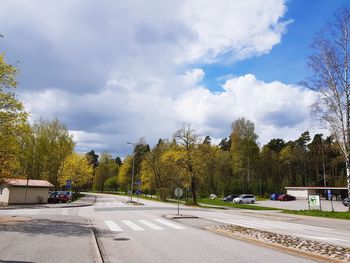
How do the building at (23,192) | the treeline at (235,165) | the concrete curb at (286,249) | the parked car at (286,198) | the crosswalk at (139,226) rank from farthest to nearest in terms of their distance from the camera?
the parked car at (286,198) → the treeline at (235,165) → the building at (23,192) → the crosswalk at (139,226) → the concrete curb at (286,249)

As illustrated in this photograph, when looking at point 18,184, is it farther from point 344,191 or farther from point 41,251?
point 344,191

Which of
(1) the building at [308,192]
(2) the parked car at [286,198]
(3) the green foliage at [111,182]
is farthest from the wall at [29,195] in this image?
(3) the green foliage at [111,182]

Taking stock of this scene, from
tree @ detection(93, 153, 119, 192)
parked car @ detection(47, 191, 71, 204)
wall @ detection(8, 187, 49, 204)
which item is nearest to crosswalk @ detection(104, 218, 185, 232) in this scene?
wall @ detection(8, 187, 49, 204)

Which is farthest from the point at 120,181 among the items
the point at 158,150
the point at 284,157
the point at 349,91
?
the point at 349,91

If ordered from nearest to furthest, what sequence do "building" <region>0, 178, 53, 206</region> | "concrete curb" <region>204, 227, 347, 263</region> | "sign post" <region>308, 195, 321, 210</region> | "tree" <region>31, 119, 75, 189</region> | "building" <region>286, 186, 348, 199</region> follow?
"concrete curb" <region>204, 227, 347, 263</region>, "sign post" <region>308, 195, 321, 210</region>, "building" <region>0, 178, 53, 206</region>, "tree" <region>31, 119, 75, 189</region>, "building" <region>286, 186, 348, 199</region>

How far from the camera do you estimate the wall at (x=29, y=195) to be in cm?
3862

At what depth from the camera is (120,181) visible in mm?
100312

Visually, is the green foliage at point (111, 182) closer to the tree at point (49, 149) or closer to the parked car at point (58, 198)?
the tree at point (49, 149)

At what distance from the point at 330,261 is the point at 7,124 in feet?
56.5

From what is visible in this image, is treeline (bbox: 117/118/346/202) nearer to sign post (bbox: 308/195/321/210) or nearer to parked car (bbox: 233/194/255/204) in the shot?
parked car (bbox: 233/194/255/204)

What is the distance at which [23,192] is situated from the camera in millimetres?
39594

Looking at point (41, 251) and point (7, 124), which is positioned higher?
point (7, 124)

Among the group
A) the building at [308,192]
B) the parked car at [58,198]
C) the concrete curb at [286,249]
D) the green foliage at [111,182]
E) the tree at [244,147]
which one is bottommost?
the concrete curb at [286,249]

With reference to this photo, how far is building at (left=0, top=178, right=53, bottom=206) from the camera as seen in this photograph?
38.3 metres
